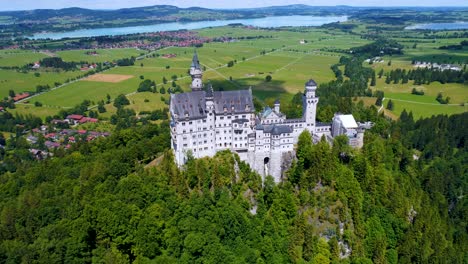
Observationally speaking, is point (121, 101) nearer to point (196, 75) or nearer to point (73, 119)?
point (73, 119)

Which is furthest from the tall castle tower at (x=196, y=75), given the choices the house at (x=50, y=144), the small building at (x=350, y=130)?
the house at (x=50, y=144)

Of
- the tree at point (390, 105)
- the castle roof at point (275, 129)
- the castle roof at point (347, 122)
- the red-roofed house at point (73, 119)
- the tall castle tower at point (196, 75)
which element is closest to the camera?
the castle roof at point (275, 129)

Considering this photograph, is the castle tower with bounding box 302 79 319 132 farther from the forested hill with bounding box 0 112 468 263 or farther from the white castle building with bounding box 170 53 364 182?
the forested hill with bounding box 0 112 468 263

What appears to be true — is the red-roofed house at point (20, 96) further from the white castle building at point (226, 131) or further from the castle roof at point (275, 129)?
the castle roof at point (275, 129)

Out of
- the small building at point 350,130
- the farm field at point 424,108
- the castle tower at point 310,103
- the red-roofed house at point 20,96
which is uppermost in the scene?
the castle tower at point 310,103

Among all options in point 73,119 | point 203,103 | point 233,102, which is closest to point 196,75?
point 203,103

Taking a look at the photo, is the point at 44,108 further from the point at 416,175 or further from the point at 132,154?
the point at 416,175

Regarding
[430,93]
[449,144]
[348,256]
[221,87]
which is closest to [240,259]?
[348,256]

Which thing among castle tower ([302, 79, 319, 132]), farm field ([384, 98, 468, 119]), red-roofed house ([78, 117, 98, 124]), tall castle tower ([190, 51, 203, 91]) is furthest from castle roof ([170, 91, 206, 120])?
farm field ([384, 98, 468, 119])
